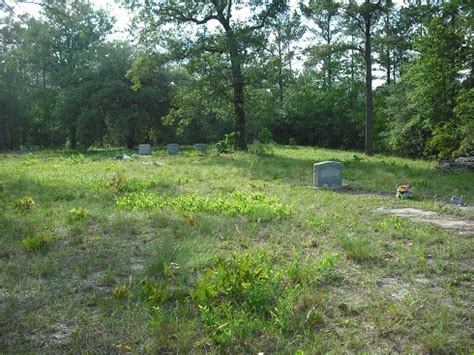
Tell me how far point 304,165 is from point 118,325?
12382mm

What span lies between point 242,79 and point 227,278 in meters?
16.9

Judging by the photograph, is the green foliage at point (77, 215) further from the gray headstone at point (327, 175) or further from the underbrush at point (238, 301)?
the gray headstone at point (327, 175)

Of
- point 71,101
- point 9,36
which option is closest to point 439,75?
point 71,101

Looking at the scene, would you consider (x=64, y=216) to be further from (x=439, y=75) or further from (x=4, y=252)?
(x=439, y=75)

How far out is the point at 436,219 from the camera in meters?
6.59

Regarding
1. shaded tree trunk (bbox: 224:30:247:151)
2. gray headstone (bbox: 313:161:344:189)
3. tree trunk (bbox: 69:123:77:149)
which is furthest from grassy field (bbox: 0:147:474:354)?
tree trunk (bbox: 69:123:77:149)

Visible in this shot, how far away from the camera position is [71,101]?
91.1ft

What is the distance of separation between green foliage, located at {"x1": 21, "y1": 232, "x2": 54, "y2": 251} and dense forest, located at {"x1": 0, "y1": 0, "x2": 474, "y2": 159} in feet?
24.0

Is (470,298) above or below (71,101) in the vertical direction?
below

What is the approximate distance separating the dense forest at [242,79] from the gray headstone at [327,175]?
6.70 meters

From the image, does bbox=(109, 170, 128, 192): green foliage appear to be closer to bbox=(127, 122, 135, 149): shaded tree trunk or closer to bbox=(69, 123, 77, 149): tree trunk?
bbox=(127, 122, 135, 149): shaded tree trunk

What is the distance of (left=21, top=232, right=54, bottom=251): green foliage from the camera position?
4.81 metres

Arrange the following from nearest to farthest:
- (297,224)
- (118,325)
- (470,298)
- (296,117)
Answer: (118,325)
(470,298)
(297,224)
(296,117)

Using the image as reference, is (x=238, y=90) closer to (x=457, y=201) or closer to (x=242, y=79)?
(x=242, y=79)
